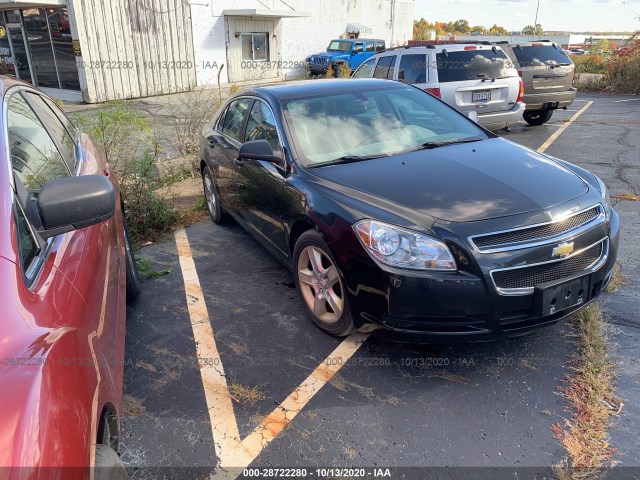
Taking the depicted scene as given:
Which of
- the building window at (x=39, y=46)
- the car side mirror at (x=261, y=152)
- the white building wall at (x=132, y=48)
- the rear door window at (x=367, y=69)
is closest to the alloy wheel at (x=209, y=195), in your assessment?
the car side mirror at (x=261, y=152)

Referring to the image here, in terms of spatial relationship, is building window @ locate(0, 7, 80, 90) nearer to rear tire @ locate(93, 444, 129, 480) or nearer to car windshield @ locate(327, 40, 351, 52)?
car windshield @ locate(327, 40, 351, 52)

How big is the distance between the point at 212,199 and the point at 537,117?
862 centimetres

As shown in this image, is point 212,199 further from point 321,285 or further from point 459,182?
point 459,182

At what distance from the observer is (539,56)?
10.6 meters

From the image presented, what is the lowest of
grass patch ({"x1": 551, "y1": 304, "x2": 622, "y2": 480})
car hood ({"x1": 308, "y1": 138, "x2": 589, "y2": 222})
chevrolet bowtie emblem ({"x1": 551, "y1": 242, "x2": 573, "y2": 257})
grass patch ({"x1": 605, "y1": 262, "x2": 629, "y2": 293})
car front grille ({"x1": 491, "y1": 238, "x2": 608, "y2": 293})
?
grass patch ({"x1": 551, "y1": 304, "x2": 622, "y2": 480})

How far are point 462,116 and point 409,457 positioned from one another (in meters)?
3.01

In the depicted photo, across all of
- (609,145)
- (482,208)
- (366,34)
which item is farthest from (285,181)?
(366,34)

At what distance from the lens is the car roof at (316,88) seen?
13.5 feet

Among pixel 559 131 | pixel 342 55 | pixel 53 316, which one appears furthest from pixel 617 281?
pixel 342 55

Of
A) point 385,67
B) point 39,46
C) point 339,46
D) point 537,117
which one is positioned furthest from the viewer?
point 339,46

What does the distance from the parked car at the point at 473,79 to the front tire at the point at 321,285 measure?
5.85m

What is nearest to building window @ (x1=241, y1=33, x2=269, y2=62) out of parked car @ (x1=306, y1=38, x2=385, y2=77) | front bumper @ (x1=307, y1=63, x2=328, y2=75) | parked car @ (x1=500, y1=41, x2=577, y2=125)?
front bumper @ (x1=307, y1=63, x2=328, y2=75)

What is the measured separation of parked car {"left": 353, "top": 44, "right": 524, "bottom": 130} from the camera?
829 cm

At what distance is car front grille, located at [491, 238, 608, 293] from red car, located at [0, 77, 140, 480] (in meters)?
1.90
